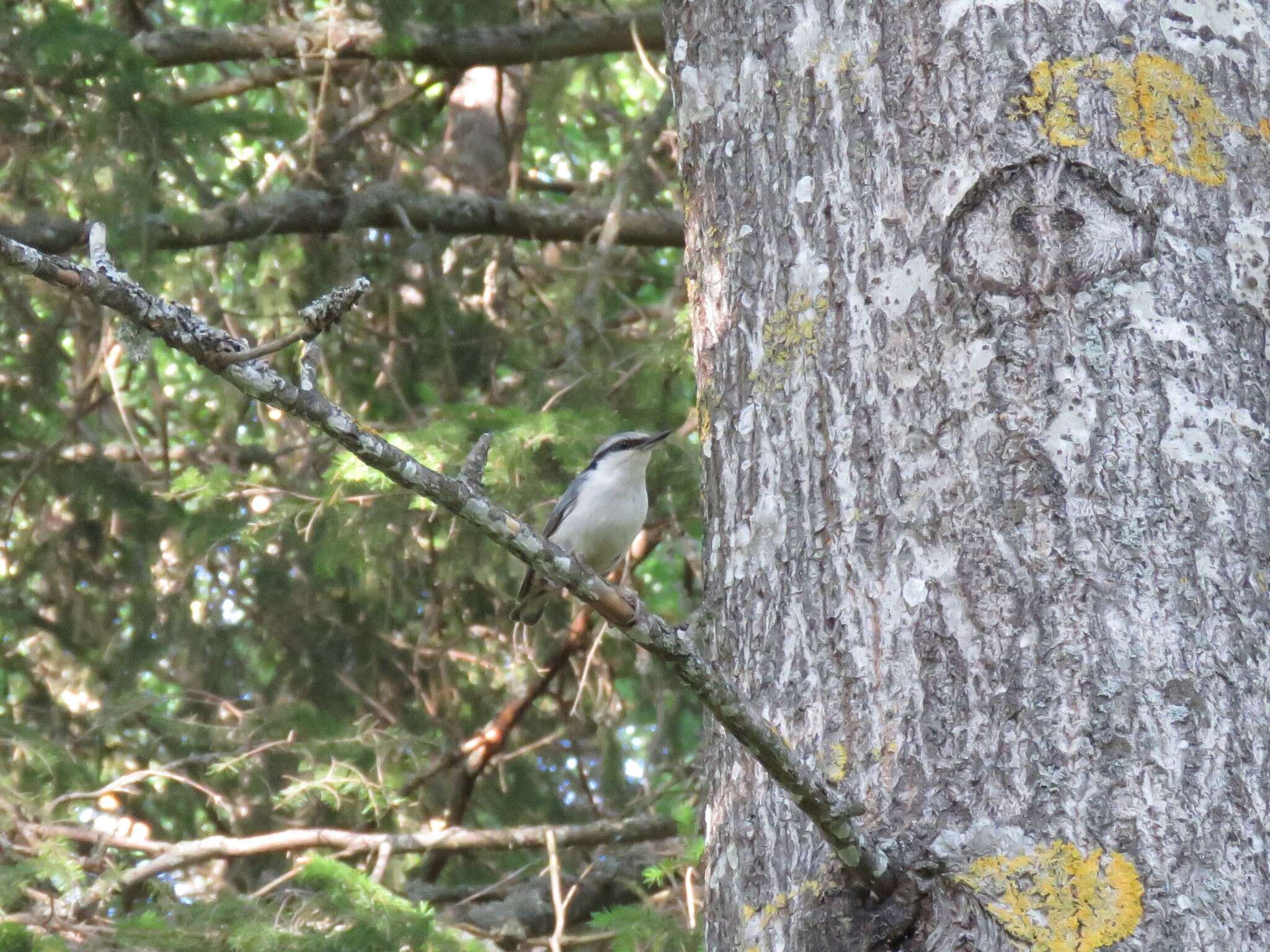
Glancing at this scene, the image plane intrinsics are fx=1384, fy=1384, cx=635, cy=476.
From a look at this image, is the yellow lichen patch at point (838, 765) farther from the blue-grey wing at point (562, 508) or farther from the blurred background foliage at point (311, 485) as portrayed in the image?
the blue-grey wing at point (562, 508)

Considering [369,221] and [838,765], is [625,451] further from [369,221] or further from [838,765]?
[838,765]

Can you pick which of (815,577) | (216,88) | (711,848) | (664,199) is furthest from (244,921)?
(664,199)

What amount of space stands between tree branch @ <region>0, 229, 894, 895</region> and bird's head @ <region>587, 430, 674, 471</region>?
10.6ft

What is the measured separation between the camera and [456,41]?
6688 millimetres

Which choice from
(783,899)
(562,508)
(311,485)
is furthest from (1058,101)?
(311,485)

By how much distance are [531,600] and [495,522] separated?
4.11 metres

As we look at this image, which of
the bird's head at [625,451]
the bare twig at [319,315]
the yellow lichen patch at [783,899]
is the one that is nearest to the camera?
the bare twig at [319,315]

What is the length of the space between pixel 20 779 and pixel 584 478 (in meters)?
2.51

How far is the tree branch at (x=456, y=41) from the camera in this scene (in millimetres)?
6617

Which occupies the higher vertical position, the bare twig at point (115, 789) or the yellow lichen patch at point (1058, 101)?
the yellow lichen patch at point (1058, 101)

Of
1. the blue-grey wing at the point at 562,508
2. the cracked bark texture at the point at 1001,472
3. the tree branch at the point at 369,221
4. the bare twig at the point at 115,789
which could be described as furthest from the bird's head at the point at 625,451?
the cracked bark texture at the point at 1001,472

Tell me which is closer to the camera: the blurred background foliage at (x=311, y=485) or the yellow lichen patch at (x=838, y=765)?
the yellow lichen patch at (x=838, y=765)

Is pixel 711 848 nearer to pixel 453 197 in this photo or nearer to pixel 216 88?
pixel 453 197

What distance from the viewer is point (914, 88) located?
2531mm
